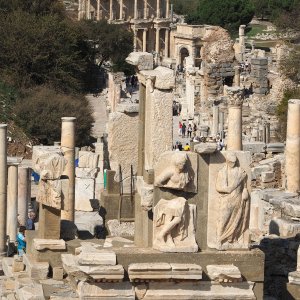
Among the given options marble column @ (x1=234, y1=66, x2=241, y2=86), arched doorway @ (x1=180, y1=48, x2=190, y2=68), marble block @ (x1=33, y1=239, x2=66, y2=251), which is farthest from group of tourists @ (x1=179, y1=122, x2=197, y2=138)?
arched doorway @ (x1=180, y1=48, x2=190, y2=68)

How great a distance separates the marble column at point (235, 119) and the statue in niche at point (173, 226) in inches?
334

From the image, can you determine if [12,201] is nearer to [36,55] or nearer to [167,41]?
[36,55]

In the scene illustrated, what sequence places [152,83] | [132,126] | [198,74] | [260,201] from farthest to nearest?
[198,74], [260,201], [132,126], [152,83]

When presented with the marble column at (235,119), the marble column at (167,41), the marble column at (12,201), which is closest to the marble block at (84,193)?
the marble column at (12,201)

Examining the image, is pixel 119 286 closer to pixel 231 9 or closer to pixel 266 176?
pixel 266 176

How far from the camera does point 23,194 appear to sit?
30.3 meters

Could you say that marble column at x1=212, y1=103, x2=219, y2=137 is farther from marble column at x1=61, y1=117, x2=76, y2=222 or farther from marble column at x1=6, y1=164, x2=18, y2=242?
marble column at x1=61, y1=117, x2=76, y2=222

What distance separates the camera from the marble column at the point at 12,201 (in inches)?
1078

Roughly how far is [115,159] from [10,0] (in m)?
55.3

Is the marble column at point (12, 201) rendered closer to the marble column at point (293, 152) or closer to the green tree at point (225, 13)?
the marble column at point (293, 152)

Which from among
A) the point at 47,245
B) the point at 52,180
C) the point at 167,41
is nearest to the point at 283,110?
the point at 52,180

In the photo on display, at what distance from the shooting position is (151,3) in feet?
391

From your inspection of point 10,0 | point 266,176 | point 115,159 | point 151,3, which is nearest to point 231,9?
point 151,3

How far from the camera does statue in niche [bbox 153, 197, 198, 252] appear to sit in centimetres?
1686
